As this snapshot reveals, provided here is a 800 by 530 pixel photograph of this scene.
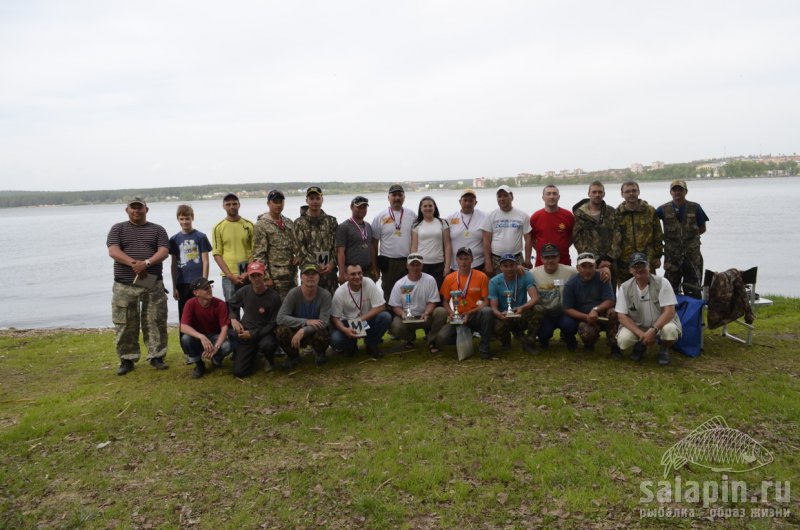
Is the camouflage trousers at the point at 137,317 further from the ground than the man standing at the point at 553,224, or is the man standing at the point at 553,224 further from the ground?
the man standing at the point at 553,224

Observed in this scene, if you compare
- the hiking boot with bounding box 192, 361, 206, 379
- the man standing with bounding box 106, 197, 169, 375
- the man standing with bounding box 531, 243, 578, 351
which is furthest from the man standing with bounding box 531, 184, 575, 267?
the man standing with bounding box 106, 197, 169, 375

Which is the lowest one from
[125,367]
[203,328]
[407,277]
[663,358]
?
[125,367]

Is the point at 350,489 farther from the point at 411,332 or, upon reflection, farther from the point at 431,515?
the point at 411,332

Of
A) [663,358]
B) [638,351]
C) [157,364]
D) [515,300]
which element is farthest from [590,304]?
[157,364]

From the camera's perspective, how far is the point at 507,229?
7.80m

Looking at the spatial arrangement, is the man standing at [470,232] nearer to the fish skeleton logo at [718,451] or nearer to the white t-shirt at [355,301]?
the white t-shirt at [355,301]

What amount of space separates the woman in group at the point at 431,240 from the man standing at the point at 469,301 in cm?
53

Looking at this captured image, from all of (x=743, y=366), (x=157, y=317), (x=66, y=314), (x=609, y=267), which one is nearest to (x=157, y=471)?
(x=157, y=317)

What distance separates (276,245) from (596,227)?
4478mm

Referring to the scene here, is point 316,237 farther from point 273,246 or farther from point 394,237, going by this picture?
point 394,237

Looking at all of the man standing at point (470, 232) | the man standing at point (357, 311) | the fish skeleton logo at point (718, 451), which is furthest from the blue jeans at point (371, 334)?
the fish skeleton logo at point (718, 451)

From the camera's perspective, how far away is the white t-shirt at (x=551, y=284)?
7.32m

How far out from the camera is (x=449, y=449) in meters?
4.97

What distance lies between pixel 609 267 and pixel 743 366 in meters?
1.97
